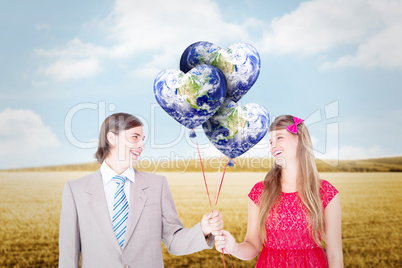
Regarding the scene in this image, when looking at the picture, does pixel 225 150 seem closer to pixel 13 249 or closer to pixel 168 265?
pixel 168 265

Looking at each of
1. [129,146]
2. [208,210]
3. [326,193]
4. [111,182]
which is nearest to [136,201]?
[111,182]

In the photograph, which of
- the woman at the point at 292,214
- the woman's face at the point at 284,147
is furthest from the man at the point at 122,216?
the woman's face at the point at 284,147

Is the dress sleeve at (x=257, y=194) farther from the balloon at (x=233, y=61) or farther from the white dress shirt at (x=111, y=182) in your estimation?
the white dress shirt at (x=111, y=182)

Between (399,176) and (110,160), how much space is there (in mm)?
13949

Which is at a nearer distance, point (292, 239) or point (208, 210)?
point (292, 239)

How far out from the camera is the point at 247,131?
304 cm

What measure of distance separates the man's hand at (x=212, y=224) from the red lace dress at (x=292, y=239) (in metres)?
0.45

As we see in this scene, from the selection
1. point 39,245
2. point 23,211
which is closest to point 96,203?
point 39,245

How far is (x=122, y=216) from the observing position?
2885mm

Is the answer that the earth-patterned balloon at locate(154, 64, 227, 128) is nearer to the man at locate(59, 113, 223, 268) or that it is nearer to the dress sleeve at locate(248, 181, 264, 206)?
the man at locate(59, 113, 223, 268)

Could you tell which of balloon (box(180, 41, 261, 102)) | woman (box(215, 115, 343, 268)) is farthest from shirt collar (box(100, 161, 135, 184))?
balloon (box(180, 41, 261, 102))

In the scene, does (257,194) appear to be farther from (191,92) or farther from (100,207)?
(100,207)

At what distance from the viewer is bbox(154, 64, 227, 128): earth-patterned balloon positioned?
2.75 m

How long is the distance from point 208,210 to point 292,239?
7.82 meters
